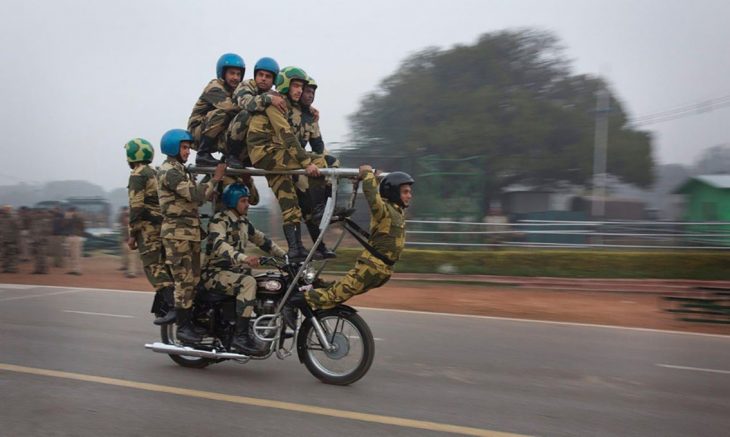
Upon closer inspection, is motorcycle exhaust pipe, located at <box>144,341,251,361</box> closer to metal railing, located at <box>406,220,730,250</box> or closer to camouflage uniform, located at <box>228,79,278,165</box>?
camouflage uniform, located at <box>228,79,278,165</box>

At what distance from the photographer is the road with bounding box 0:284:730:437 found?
4.71 metres

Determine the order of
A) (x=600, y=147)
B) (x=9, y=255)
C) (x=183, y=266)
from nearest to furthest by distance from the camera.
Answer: (x=183, y=266)
(x=9, y=255)
(x=600, y=147)

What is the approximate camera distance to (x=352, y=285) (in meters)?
5.47

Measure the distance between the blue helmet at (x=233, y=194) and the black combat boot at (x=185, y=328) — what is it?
1042 mm

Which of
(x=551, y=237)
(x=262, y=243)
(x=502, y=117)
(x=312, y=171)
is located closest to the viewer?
(x=312, y=171)

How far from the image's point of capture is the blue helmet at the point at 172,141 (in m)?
5.91

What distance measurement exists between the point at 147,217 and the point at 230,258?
131 centimetres

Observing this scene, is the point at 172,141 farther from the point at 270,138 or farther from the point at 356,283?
the point at 356,283

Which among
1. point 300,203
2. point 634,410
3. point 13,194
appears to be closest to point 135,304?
point 300,203

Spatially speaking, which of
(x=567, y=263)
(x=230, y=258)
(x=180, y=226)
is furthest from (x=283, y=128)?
(x=567, y=263)

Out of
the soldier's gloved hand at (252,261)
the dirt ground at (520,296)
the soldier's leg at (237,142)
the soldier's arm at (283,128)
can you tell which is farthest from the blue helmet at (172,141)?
the dirt ground at (520,296)

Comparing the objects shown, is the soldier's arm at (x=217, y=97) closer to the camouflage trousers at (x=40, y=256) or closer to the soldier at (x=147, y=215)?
the soldier at (x=147, y=215)

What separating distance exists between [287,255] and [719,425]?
3696 mm

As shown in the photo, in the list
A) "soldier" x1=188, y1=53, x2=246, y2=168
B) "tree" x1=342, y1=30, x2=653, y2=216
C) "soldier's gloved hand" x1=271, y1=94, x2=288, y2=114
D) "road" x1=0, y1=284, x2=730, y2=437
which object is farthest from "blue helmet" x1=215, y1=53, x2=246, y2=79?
"tree" x1=342, y1=30, x2=653, y2=216
